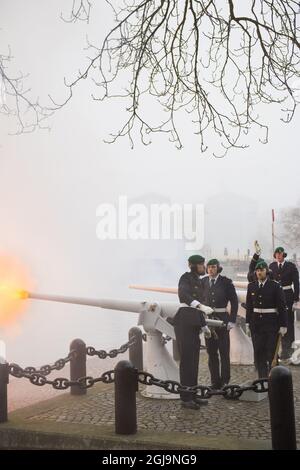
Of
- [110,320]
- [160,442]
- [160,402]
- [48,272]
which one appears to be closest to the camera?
[160,442]

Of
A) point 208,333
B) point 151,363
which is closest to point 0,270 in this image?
point 151,363

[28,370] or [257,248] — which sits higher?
[257,248]

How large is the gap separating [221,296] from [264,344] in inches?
30.5

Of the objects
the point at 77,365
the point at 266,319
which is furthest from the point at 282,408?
the point at 77,365

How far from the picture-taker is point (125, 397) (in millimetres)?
5055

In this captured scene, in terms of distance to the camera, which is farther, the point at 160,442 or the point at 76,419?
the point at 76,419

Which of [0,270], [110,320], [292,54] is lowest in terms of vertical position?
[110,320]

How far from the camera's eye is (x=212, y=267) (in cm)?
732

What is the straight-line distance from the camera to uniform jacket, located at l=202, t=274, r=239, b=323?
285 inches

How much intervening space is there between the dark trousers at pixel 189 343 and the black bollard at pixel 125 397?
1.41 m

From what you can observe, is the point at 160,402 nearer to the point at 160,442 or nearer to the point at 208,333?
the point at 208,333

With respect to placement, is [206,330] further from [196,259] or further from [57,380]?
[57,380]

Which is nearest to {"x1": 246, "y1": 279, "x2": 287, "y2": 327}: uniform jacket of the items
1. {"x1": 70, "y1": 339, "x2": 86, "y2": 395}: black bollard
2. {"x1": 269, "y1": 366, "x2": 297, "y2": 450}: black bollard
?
{"x1": 70, "y1": 339, "x2": 86, "y2": 395}: black bollard

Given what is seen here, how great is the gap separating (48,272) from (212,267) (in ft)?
89.3
